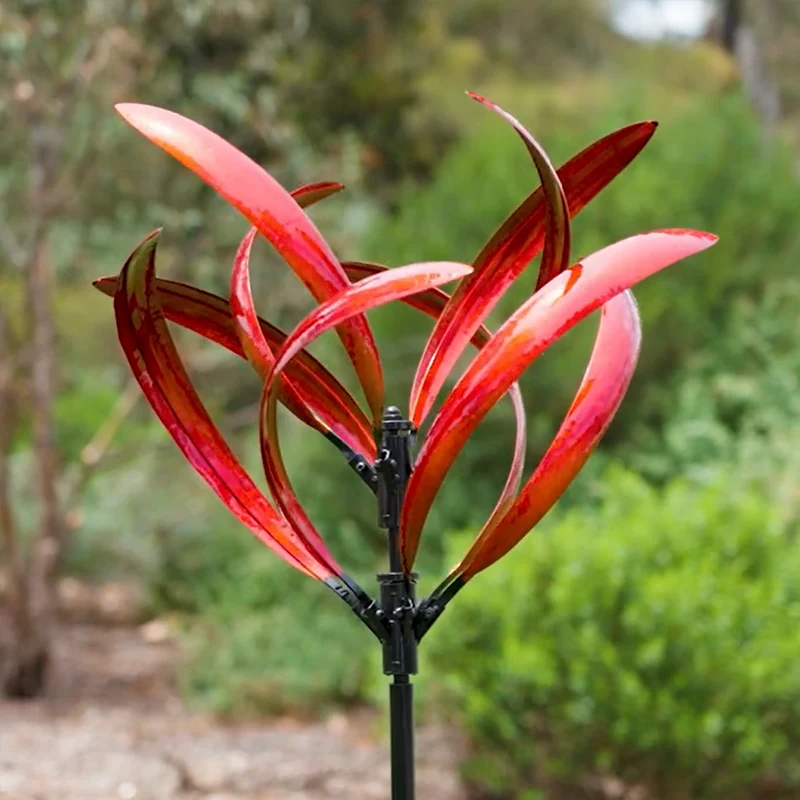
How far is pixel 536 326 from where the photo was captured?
1.33m

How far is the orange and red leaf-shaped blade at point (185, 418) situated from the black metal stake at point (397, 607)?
0.26 feet

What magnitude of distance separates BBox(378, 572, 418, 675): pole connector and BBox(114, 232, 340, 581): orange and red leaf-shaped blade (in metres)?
0.07

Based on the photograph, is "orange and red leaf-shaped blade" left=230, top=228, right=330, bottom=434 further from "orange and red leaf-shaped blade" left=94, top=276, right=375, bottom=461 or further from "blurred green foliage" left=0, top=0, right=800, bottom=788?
"blurred green foliage" left=0, top=0, right=800, bottom=788

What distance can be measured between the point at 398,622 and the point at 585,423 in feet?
1.08

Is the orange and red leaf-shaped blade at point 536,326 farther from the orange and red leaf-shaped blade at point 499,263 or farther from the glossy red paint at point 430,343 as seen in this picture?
the orange and red leaf-shaped blade at point 499,263

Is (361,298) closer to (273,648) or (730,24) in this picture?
(273,648)

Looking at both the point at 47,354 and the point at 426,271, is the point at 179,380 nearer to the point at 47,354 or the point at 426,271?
the point at 426,271

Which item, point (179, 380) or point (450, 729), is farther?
point (450, 729)

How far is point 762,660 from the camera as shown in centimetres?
319

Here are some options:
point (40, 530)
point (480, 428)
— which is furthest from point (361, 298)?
point (480, 428)

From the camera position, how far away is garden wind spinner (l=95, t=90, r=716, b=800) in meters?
1.35

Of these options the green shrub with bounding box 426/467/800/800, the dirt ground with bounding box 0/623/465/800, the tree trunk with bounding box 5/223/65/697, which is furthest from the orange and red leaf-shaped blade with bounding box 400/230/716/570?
the tree trunk with bounding box 5/223/65/697

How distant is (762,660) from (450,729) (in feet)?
3.32

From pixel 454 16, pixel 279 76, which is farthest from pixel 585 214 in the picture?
pixel 454 16
